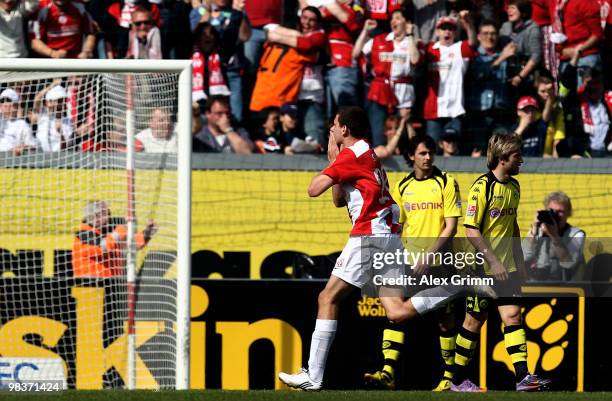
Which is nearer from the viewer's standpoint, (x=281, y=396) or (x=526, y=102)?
(x=281, y=396)

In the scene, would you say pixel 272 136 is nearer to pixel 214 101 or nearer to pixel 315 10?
pixel 214 101

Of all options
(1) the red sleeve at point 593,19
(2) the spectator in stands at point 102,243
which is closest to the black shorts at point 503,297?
(2) the spectator in stands at point 102,243

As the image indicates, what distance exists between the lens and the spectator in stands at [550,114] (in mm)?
11805

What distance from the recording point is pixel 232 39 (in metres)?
11.9

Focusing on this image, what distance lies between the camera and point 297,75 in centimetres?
1188

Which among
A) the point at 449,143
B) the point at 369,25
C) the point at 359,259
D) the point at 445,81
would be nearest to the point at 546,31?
the point at 445,81

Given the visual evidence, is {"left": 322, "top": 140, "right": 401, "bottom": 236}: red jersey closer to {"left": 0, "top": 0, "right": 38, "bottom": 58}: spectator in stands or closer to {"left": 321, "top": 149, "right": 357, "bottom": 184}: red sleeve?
{"left": 321, "top": 149, "right": 357, "bottom": 184}: red sleeve

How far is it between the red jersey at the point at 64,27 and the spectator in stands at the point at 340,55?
2.46m

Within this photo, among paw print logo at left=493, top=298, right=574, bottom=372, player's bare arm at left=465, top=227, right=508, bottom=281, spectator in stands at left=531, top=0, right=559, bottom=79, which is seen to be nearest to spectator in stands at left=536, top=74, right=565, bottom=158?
spectator in stands at left=531, top=0, right=559, bottom=79

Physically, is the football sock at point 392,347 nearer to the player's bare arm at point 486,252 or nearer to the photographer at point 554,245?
A: the player's bare arm at point 486,252

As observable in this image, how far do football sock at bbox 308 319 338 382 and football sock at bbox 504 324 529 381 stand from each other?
122cm

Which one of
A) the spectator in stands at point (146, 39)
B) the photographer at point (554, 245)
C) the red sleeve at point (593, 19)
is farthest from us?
the red sleeve at point (593, 19)

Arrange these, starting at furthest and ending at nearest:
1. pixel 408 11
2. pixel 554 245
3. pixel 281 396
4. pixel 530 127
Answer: pixel 408 11, pixel 530 127, pixel 554 245, pixel 281 396

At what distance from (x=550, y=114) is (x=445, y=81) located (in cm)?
111
